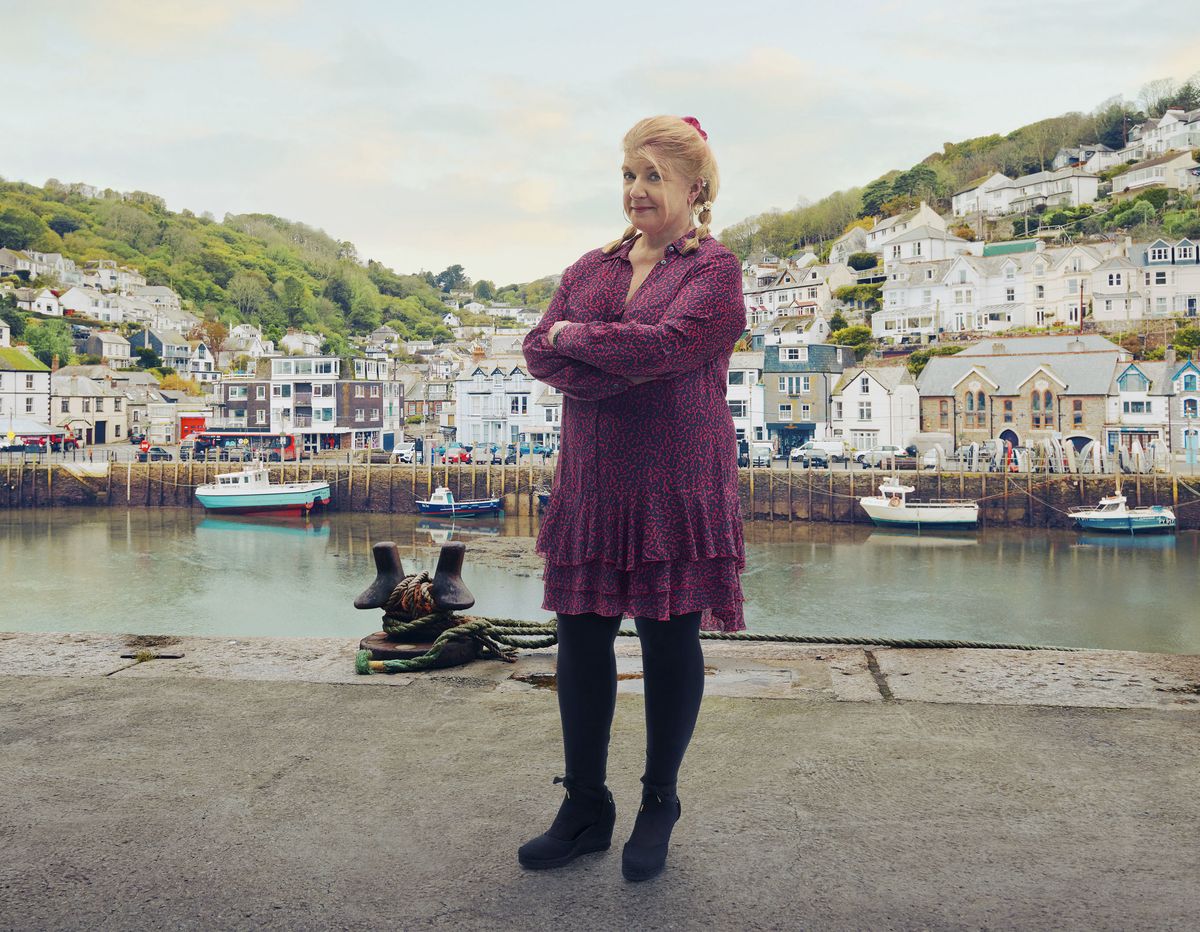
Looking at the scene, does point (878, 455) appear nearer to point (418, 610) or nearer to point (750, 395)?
point (750, 395)

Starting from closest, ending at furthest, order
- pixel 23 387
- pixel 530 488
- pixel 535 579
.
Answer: pixel 535 579 → pixel 530 488 → pixel 23 387

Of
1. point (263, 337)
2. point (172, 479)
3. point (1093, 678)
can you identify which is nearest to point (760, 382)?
point (172, 479)

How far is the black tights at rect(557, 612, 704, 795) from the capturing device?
6.12 ft

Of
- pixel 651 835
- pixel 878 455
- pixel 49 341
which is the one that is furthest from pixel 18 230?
pixel 651 835

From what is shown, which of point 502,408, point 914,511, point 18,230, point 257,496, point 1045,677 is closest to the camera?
point 1045,677

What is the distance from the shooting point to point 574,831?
179 cm

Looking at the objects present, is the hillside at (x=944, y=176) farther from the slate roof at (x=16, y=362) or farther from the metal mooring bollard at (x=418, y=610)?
the metal mooring bollard at (x=418, y=610)

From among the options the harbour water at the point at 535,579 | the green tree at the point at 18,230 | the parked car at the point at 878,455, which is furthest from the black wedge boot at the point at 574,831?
the green tree at the point at 18,230

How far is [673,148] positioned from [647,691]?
40.8 inches

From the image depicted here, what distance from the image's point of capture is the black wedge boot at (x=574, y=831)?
1.73 meters

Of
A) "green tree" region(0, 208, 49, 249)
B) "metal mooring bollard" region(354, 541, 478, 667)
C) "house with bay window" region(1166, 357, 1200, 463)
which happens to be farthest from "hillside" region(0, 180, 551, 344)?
"metal mooring bollard" region(354, 541, 478, 667)

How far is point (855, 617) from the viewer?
2008cm

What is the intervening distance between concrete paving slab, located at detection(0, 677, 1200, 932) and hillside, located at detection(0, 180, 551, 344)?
94.2m

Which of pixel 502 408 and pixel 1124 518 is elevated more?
pixel 502 408
